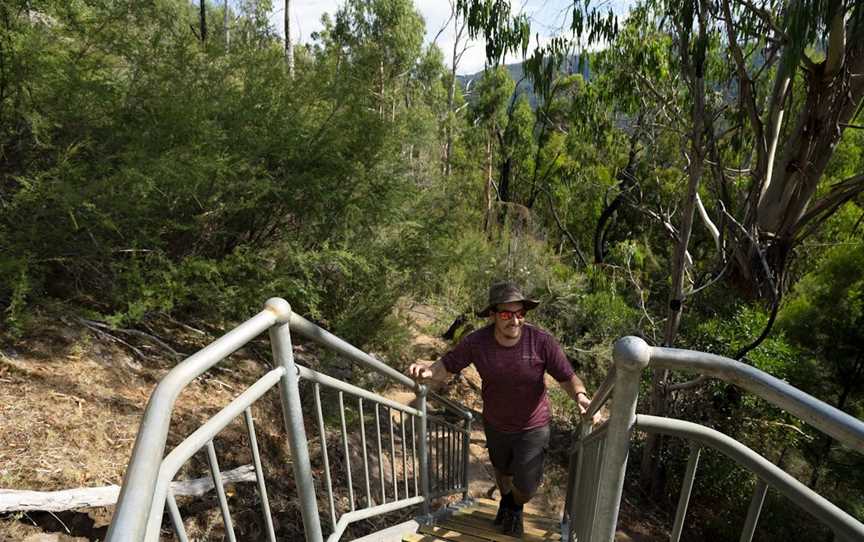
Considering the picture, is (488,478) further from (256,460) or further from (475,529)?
(256,460)

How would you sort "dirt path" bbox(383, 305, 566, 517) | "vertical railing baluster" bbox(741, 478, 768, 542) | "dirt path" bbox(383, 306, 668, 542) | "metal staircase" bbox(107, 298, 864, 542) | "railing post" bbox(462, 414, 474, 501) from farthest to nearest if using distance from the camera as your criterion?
1. "dirt path" bbox(383, 305, 566, 517)
2. "dirt path" bbox(383, 306, 668, 542)
3. "railing post" bbox(462, 414, 474, 501)
4. "vertical railing baluster" bbox(741, 478, 768, 542)
5. "metal staircase" bbox(107, 298, 864, 542)

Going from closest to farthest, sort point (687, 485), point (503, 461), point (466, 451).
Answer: point (687, 485) → point (503, 461) → point (466, 451)

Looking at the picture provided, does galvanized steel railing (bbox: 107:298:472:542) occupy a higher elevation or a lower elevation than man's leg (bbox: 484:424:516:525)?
higher

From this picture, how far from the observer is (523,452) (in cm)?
320


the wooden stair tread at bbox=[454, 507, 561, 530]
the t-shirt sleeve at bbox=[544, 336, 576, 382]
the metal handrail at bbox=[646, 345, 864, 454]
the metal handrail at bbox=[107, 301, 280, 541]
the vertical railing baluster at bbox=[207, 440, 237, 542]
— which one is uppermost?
the metal handrail at bbox=[646, 345, 864, 454]

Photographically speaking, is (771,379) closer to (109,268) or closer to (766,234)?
(109,268)

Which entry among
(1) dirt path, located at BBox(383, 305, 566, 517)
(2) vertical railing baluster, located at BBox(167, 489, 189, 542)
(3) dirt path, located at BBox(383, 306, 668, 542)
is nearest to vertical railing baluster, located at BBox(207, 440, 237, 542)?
(2) vertical railing baluster, located at BBox(167, 489, 189, 542)

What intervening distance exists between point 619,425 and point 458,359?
6.03ft

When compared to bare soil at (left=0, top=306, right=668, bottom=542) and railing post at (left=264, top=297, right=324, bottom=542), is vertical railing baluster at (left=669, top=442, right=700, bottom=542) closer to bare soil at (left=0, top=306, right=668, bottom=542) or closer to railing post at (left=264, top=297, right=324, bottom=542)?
railing post at (left=264, top=297, right=324, bottom=542)

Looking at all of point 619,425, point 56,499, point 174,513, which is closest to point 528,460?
point 619,425

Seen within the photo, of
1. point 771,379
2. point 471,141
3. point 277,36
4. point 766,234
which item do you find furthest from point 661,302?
point 471,141

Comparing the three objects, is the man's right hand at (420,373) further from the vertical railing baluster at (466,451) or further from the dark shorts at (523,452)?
the vertical railing baluster at (466,451)

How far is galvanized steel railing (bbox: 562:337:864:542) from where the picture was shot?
101cm

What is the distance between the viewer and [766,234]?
25.0 ft
